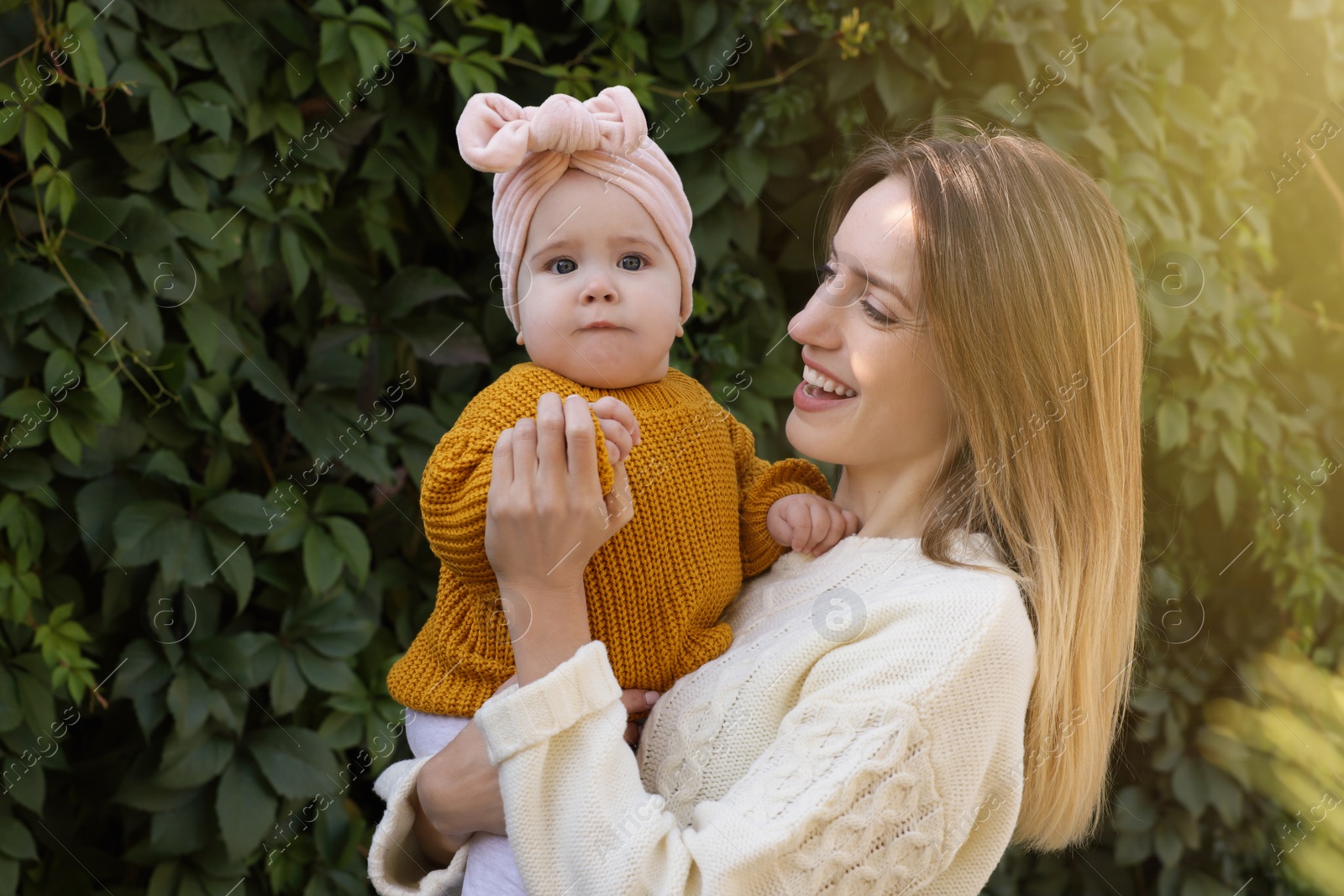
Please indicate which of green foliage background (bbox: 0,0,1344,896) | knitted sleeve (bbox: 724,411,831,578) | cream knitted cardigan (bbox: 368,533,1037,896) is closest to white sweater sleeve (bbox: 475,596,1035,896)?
cream knitted cardigan (bbox: 368,533,1037,896)

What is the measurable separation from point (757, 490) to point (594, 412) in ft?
1.17

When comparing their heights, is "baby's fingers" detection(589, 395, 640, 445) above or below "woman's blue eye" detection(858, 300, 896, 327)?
above

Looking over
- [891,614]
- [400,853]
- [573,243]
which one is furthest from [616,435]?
[400,853]

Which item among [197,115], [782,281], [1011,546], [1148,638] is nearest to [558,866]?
[1011,546]

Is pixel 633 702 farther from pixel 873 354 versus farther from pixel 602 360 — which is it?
pixel 873 354

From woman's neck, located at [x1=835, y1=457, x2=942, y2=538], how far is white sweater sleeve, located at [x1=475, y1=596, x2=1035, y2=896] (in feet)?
0.87

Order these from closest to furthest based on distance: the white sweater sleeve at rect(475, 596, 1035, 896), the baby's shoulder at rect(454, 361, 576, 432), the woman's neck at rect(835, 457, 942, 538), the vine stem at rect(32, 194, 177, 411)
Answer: the white sweater sleeve at rect(475, 596, 1035, 896) → the baby's shoulder at rect(454, 361, 576, 432) → the woman's neck at rect(835, 457, 942, 538) → the vine stem at rect(32, 194, 177, 411)

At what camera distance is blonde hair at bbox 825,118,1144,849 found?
4.65 ft

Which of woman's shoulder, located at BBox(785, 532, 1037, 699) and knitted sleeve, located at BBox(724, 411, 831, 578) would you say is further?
knitted sleeve, located at BBox(724, 411, 831, 578)

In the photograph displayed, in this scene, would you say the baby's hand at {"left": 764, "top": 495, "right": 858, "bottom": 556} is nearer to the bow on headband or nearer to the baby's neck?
the baby's neck

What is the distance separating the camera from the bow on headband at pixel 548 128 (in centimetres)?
140

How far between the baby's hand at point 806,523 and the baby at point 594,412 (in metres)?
0.07

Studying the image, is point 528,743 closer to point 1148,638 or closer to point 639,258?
point 639,258

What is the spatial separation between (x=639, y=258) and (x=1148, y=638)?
2.23 metres
